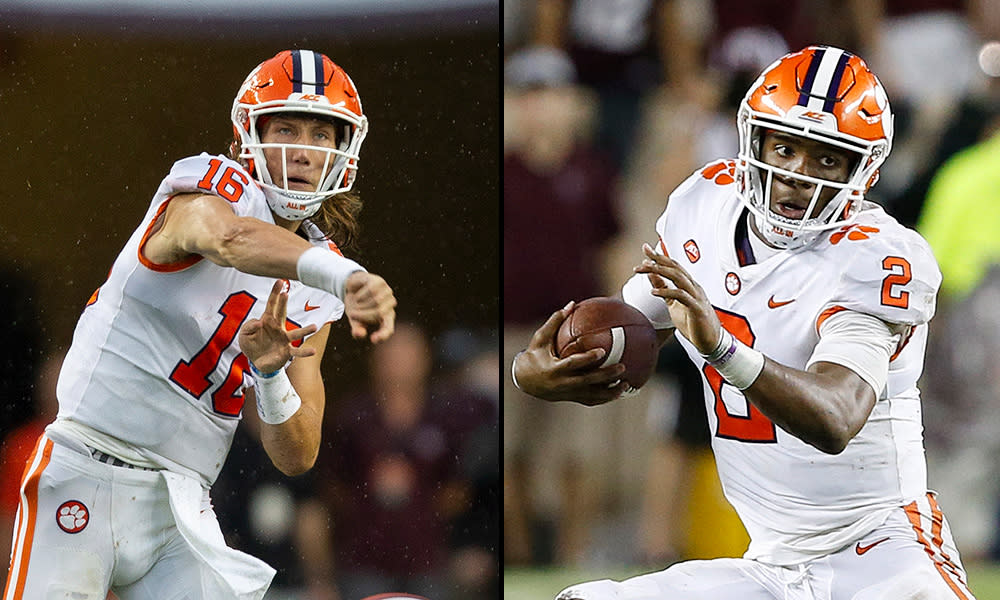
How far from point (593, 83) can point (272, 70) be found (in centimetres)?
160

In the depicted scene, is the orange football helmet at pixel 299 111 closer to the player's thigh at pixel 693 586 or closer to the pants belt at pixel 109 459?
the pants belt at pixel 109 459

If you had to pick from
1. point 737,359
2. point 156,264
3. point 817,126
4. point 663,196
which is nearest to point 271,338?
point 156,264

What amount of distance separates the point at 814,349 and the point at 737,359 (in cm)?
36

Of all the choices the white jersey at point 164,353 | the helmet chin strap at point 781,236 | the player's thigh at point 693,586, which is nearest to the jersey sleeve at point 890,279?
the helmet chin strap at point 781,236

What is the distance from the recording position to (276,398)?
2.68m

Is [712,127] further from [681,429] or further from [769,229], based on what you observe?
[769,229]

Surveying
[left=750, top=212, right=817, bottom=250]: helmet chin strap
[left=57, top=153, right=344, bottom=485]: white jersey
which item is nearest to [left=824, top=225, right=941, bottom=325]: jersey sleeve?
[left=750, top=212, right=817, bottom=250]: helmet chin strap

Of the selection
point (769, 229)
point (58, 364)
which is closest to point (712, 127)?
point (769, 229)

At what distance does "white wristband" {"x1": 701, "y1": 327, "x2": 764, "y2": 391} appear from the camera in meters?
2.16

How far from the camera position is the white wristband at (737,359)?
2.16 m

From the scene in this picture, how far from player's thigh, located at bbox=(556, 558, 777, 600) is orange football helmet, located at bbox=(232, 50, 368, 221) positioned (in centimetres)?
105

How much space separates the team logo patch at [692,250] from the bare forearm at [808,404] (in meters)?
0.55

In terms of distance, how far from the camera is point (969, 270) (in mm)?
4078

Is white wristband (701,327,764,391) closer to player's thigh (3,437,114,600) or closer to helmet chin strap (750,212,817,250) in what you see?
helmet chin strap (750,212,817,250)
